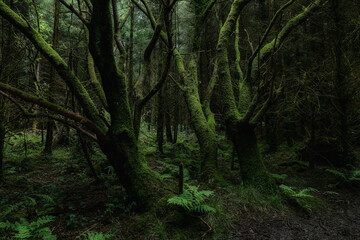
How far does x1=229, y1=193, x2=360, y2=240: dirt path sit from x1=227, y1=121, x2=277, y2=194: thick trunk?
3.22 feet

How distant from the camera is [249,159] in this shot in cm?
530

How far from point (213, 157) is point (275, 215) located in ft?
7.13

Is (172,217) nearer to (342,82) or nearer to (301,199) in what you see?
(301,199)

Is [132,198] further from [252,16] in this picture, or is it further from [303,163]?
[252,16]

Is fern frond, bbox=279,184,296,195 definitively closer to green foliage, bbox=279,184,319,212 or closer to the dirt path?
green foliage, bbox=279,184,319,212

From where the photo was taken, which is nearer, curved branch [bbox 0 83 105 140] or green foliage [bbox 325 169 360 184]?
curved branch [bbox 0 83 105 140]

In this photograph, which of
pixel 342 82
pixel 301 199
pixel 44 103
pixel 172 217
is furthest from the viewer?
pixel 342 82

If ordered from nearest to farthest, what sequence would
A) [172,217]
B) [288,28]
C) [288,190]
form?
[172,217], [288,190], [288,28]

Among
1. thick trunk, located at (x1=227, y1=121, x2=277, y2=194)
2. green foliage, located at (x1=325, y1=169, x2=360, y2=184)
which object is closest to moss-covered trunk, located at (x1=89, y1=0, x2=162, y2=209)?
thick trunk, located at (x1=227, y1=121, x2=277, y2=194)

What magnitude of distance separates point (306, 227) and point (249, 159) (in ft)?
6.10

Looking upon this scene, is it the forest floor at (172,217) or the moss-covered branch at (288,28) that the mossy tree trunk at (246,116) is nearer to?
the moss-covered branch at (288,28)

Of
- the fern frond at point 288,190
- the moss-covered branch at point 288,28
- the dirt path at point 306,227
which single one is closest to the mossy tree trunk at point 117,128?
the dirt path at point 306,227

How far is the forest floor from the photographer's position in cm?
335

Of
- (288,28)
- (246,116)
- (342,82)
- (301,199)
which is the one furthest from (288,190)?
(288,28)
